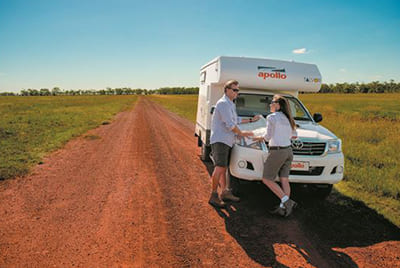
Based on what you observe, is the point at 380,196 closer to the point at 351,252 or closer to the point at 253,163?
→ the point at 351,252

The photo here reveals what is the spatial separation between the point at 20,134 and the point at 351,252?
13482 mm

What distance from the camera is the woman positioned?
167 inches

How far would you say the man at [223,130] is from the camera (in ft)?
14.7

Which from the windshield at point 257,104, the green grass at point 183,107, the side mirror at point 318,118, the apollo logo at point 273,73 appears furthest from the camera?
the green grass at point 183,107

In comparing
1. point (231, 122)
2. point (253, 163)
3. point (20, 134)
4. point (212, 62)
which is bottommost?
point (20, 134)

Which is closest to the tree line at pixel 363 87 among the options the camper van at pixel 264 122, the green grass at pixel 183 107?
the green grass at pixel 183 107

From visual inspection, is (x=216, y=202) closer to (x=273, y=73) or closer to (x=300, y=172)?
(x=300, y=172)

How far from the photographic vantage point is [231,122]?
4.47m

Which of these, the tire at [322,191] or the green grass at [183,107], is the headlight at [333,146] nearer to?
the tire at [322,191]

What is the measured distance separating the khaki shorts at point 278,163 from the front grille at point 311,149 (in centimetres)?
45

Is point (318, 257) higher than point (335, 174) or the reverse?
the reverse

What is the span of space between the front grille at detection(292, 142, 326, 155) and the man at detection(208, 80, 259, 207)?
98cm

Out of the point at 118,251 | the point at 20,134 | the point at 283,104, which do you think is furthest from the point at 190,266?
the point at 20,134

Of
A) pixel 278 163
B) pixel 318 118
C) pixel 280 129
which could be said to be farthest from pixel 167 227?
pixel 318 118
